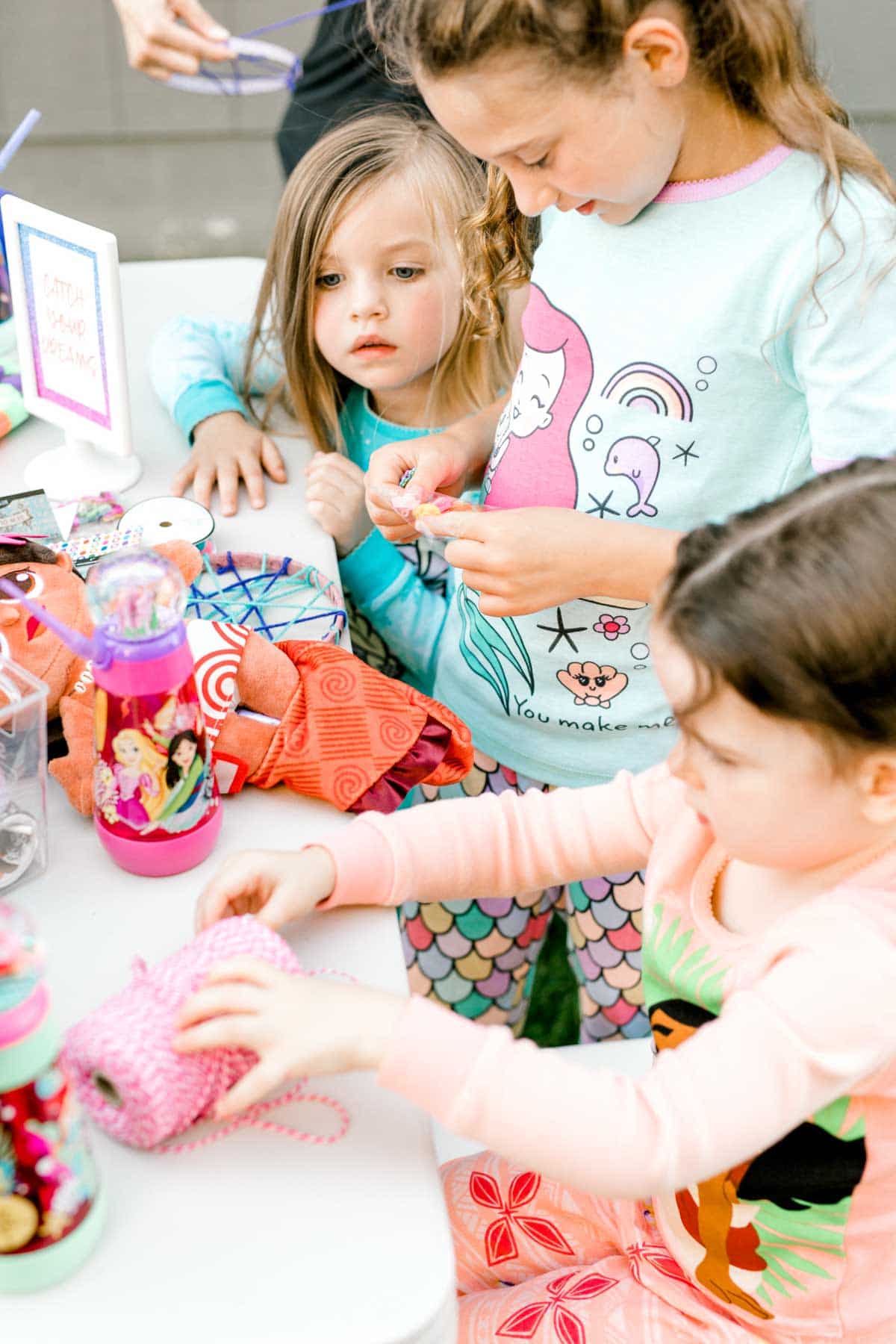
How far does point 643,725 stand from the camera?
3.81 ft

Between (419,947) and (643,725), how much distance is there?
0.38 meters

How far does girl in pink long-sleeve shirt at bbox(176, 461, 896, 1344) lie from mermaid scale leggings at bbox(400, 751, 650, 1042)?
44cm

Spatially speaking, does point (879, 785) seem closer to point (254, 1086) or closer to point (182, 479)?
point (254, 1086)

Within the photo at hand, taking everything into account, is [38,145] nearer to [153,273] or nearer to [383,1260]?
[153,273]

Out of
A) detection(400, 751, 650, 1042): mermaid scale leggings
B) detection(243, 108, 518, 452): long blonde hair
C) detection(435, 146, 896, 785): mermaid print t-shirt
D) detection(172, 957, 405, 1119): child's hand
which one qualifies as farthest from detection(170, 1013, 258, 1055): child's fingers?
detection(243, 108, 518, 452): long blonde hair

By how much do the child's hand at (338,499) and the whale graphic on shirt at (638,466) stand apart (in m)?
0.25

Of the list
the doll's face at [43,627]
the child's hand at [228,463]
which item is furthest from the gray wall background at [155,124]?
the doll's face at [43,627]

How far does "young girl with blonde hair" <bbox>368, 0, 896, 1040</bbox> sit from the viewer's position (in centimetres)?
87

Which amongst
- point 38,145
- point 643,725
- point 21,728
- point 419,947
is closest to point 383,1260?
point 21,728

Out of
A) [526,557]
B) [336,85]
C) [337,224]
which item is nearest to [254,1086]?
[526,557]

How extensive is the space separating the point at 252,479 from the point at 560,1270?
720 millimetres

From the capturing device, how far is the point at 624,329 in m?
1.04

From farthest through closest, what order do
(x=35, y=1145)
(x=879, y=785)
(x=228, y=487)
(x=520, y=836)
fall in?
(x=228, y=487)
(x=520, y=836)
(x=879, y=785)
(x=35, y=1145)

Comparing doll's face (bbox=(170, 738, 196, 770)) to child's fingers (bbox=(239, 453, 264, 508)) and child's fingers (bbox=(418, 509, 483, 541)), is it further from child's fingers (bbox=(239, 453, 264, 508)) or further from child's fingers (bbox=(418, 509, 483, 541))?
child's fingers (bbox=(239, 453, 264, 508))
